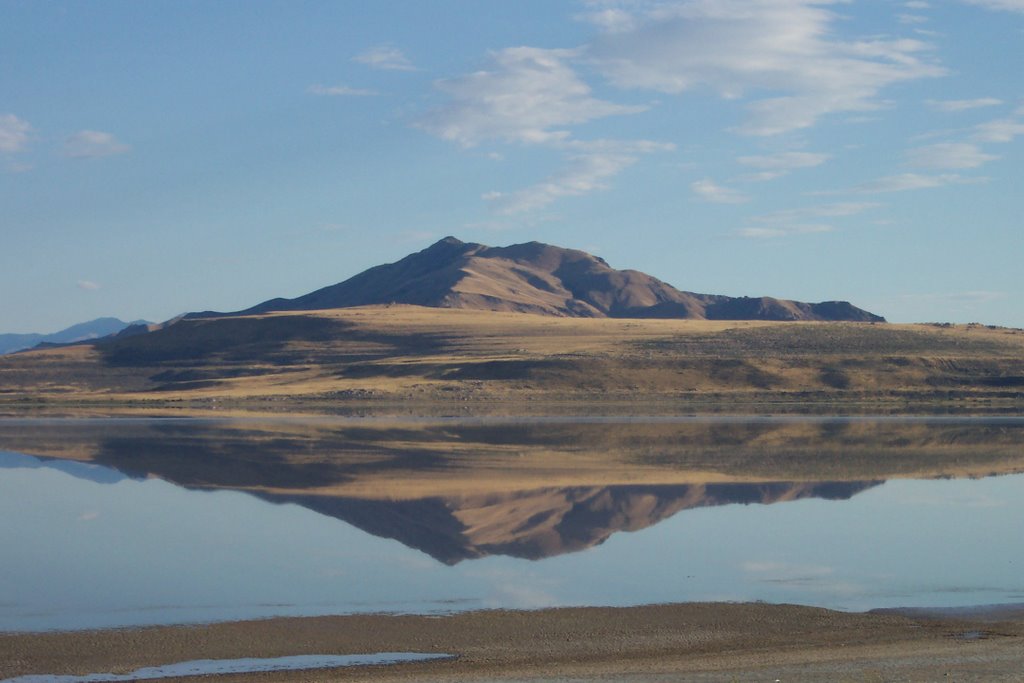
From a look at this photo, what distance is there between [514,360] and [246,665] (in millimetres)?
88393

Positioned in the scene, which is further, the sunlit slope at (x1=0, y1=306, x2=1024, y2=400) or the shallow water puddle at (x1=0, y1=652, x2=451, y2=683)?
the sunlit slope at (x1=0, y1=306, x2=1024, y2=400)

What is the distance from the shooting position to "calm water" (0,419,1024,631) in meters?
22.0

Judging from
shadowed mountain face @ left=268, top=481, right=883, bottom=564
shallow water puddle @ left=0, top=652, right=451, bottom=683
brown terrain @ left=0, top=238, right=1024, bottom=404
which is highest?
brown terrain @ left=0, top=238, right=1024, bottom=404

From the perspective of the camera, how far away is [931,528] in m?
30.3

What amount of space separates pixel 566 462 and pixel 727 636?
1050 inches

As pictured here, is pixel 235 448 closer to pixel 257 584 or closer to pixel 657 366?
pixel 257 584

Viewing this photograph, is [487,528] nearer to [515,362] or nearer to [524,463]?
[524,463]

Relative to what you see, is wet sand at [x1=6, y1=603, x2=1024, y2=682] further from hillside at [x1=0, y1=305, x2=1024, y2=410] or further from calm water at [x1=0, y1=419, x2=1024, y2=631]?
hillside at [x1=0, y1=305, x2=1024, y2=410]

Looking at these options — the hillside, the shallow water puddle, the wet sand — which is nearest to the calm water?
the wet sand

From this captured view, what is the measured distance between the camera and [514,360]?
105 m

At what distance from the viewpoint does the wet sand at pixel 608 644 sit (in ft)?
53.4

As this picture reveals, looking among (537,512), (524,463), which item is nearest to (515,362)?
(524,463)

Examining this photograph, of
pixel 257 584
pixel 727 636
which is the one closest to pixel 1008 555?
pixel 727 636

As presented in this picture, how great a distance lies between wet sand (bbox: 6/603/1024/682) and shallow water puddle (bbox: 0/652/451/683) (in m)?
0.27
